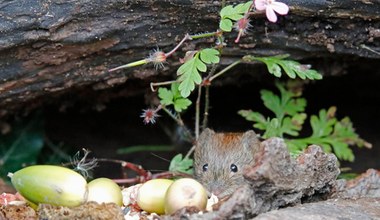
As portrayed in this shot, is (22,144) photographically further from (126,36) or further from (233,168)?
(233,168)

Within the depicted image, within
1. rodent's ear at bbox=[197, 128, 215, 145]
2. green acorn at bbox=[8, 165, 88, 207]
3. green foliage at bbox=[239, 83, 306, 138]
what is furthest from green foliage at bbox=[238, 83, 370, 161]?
green acorn at bbox=[8, 165, 88, 207]

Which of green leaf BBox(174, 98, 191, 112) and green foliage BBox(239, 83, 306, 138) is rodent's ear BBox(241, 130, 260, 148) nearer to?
green foliage BBox(239, 83, 306, 138)

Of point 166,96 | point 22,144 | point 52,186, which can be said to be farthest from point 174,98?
point 22,144

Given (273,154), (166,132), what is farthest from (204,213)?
→ (166,132)

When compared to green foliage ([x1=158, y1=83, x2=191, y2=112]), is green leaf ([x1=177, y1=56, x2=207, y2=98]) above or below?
above

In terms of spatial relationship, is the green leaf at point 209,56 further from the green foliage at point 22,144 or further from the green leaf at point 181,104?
the green foliage at point 22,144

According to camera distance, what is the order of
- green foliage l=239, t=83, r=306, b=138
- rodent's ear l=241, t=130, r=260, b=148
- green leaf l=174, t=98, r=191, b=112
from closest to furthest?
1. green leaf l=174, t=98, r=191, b=112
2. rodent's ear l=241, t=130, r=260, b=148
3. green foliage l=239, t=83, r=306, b=138

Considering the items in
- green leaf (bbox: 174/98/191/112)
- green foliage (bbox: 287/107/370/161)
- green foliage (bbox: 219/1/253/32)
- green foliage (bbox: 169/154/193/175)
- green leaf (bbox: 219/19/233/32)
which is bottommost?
green foliage (bbox: 169/154/193/175)

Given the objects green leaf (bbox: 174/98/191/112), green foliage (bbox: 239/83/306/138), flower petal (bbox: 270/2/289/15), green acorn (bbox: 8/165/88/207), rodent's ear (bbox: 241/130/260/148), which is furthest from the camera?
green foliage (bbox: 239/83/306/138)
